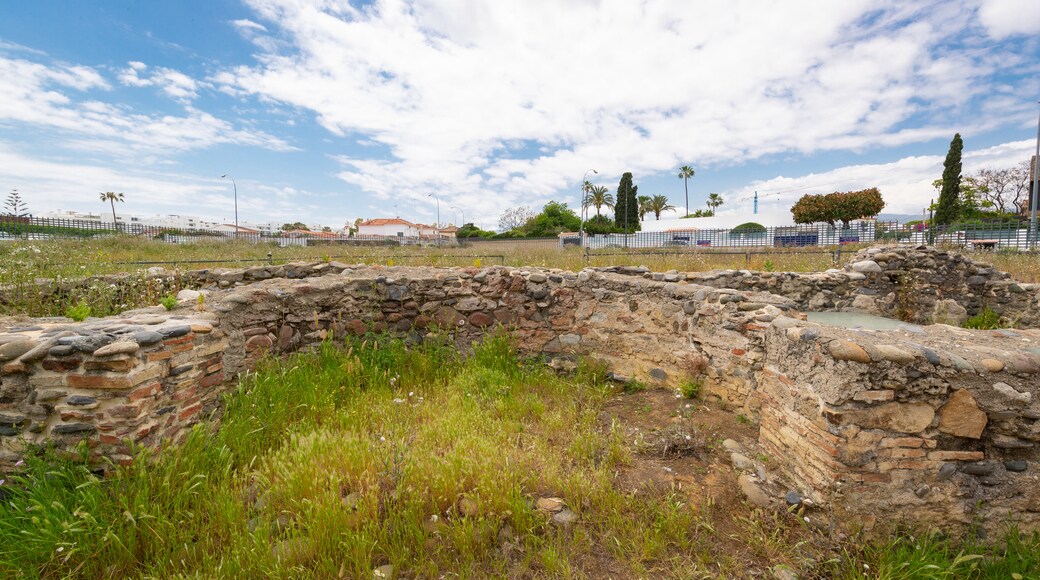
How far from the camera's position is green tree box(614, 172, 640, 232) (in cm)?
5309

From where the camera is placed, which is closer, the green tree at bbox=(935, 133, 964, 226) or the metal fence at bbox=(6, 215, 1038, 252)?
the metal fence at bbox=(6, 215, 1038, 252)

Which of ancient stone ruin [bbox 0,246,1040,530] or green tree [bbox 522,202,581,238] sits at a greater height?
green tree [bbox 522,202,581,238]

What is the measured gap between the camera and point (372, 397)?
4.49 meters

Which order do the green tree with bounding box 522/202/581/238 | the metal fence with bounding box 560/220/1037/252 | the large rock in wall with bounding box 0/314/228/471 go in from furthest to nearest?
the green tree with bounding box 522/202/581/238
the metal fence with bounding box 560/220/1037/252
the large rock in wall with bounding box 0/314/228/471

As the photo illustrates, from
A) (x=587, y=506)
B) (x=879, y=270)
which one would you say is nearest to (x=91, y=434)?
(x=587, y=506)

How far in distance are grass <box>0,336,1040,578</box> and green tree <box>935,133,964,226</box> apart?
41.5 metres

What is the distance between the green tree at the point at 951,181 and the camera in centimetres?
3138

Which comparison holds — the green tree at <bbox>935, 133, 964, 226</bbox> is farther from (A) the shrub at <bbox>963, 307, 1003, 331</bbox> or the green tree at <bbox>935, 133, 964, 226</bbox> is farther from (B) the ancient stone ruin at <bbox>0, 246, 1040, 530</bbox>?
(B) the ancient stone ruin at <bbox>0, 246, 1040, 530</bbox>

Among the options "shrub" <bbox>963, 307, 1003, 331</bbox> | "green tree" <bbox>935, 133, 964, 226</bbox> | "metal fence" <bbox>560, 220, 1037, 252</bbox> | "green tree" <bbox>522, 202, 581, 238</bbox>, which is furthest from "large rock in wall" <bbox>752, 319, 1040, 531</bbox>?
"green tree" <bbox>522, 202, 581, 238</bbox>

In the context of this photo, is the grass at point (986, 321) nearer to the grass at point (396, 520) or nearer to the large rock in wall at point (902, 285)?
the large rock in wall at point (902, 285)

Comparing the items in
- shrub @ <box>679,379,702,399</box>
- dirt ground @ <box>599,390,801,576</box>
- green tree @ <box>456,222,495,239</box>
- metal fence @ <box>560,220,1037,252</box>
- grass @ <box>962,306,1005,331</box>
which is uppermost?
green tree @ <box>456,222,495,239</box>

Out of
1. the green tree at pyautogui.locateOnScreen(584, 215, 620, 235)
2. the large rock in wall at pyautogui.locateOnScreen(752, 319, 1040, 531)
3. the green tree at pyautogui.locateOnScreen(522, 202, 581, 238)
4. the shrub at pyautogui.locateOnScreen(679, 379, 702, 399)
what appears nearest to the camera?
the large rock in wall at pyautogui.locateOnScreen(752, 319, 1040, 531)

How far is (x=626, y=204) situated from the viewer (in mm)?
52469

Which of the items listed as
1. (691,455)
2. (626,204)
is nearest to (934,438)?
(691,455)
